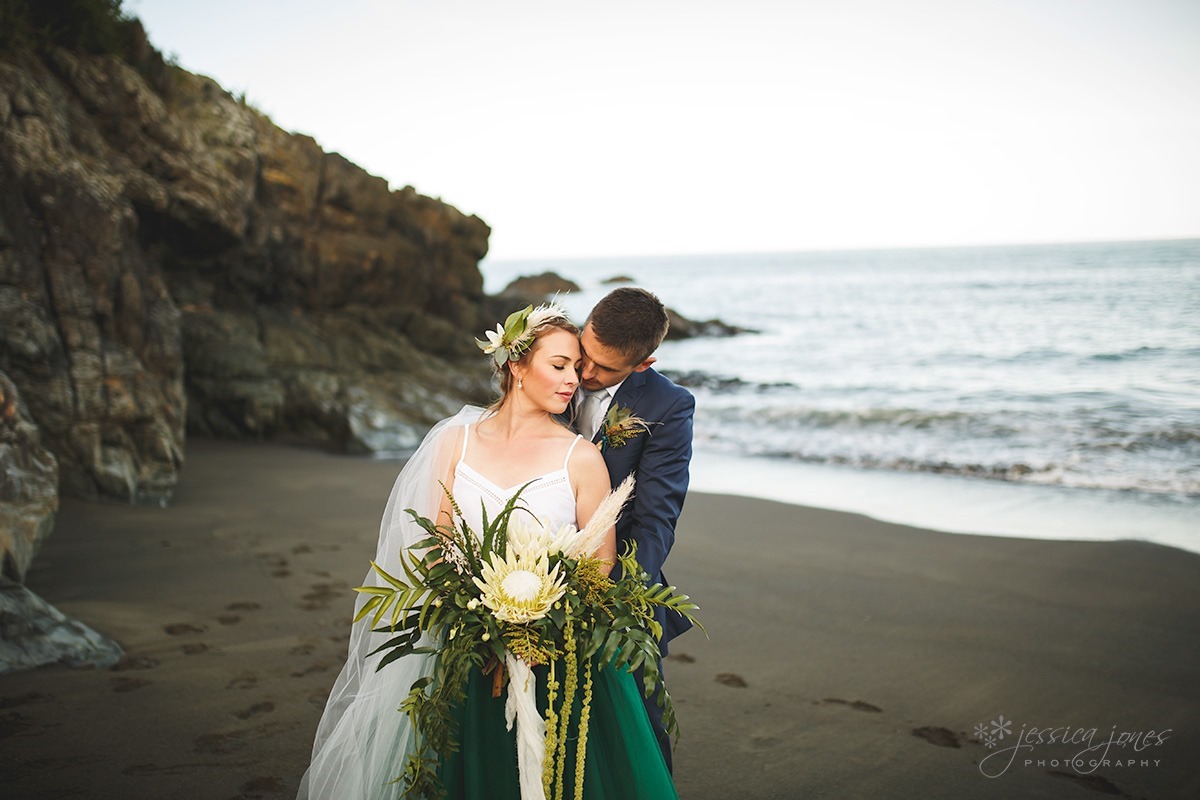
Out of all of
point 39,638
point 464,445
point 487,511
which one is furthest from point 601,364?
point 39,638

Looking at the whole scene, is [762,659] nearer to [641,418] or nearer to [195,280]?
[641,418]

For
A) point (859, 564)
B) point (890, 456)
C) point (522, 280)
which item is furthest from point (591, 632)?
point (522, 280)

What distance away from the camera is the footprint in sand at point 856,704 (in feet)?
14.4

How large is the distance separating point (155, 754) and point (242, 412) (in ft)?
26.4

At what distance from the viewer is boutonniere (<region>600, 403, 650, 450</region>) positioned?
3.16m

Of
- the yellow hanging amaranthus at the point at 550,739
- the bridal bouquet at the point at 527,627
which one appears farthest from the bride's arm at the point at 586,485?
the yellow hanging amaranthus at the point at 550,739

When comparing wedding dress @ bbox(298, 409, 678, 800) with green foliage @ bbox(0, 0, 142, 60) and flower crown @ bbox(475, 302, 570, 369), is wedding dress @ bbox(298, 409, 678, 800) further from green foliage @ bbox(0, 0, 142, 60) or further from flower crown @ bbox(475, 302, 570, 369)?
green foliage @ bbox(0, 0, 142, 60)

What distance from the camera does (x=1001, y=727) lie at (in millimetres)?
4219

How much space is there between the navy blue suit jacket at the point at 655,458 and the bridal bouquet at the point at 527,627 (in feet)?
1.71

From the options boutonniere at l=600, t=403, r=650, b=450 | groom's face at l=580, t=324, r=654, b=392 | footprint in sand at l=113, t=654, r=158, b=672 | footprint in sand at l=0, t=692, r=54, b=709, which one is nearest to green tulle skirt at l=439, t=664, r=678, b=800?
boutonniere at l=600, t=403, r=650, b=450

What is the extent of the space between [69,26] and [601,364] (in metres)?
8.78

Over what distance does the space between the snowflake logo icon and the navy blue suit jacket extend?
2.02 metres

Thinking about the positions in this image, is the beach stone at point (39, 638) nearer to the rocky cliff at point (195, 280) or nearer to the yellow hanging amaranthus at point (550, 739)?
the rocky cliff at point (195, 280)

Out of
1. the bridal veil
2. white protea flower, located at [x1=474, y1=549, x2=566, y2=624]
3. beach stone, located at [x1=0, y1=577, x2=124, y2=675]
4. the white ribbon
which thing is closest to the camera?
white protea flower, located at [x1=474, y1=549, x2=566, y2=624]
